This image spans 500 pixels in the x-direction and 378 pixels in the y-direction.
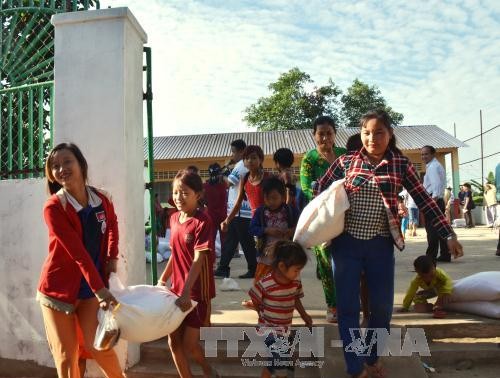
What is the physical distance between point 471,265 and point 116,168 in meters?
5.50

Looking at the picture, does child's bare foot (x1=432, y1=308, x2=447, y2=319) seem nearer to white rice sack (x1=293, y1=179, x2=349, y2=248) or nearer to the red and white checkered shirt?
the red and white checkered shirt

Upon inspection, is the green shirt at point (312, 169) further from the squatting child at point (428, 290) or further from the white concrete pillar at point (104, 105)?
the white concrete pillar at point (104, 105)

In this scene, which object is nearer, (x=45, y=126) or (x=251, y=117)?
(x=45, y=126)

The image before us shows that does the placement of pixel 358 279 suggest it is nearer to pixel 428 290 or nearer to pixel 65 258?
pixel 428 290

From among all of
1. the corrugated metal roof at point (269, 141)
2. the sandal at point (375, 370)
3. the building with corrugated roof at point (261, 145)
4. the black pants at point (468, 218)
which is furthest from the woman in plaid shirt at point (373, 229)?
the corrugated metal roof at point (269, 141)

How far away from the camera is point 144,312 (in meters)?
2.72

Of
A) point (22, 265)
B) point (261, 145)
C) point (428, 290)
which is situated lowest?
point (428, 290)

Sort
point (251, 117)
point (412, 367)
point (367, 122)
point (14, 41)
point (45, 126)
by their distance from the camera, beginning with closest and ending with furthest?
point (367, 122) → point (412, 367) → point (45, 126) → point (14, 41) → point (251, 117)

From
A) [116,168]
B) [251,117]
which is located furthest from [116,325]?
[251,117]

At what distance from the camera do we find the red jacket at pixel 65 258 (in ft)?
8.52

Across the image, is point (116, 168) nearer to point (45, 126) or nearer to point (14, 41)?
point (45, 126)

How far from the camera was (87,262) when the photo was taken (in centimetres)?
259

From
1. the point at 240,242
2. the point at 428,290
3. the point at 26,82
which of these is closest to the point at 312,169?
the point at 428,290

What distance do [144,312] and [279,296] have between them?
3.07ft
